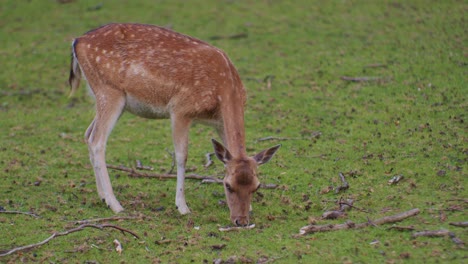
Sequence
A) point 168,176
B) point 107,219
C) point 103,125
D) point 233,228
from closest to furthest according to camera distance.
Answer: point 233,228 < point 107,219 < point 103,125 < point 168,176

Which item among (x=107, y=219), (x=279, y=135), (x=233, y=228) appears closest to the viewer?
(x=233, y=228)

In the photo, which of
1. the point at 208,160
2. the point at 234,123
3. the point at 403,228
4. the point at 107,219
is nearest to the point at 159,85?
the point at 234,123

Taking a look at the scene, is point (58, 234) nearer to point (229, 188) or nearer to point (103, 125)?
point (229, 188)

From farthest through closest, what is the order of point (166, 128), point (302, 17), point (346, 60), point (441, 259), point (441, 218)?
point (302, 17) → point (346, 60) → point (166, 128) → point (441, 218) → point (441, 259)

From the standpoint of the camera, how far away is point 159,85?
851 centimetres

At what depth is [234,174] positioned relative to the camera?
7.45m

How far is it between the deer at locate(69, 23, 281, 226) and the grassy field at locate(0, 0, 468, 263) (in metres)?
0.72

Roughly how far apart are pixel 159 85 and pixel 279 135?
2612 mm

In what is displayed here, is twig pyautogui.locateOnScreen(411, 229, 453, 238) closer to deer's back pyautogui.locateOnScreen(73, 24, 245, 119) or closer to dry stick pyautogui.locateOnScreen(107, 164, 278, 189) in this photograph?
dry stick pyautogui.locateOnScreen(107, 164, 278, 189)

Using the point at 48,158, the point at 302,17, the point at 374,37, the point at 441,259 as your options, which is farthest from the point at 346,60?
the point at 441,259

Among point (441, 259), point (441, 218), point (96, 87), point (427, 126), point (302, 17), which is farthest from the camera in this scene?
point (302, 17)

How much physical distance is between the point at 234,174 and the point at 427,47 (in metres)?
7.13

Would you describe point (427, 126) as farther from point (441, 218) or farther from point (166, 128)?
point (166, 128)

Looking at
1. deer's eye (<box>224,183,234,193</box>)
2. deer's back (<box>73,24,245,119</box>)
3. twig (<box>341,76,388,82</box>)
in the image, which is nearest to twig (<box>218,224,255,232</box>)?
deer's eye (<box>224,183,234,193</box>)
